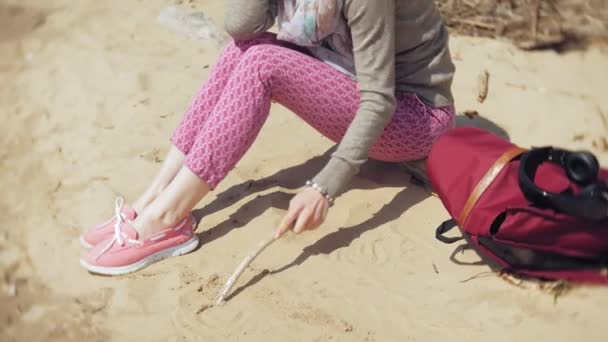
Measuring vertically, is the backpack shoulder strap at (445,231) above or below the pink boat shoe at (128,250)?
above

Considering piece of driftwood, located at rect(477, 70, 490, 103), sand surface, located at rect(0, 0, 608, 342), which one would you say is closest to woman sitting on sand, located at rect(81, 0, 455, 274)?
sand surface, located at rect(0, 0, 608, 342)

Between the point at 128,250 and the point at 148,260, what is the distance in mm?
73

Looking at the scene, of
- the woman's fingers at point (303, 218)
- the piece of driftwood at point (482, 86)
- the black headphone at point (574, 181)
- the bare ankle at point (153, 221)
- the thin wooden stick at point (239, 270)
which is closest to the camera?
Result: the black headphone at point (574, 181)

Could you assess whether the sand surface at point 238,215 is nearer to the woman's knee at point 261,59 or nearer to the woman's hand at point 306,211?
the woman's hand at point 306,211

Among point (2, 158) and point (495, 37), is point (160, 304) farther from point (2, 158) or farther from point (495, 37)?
point (495, 37)

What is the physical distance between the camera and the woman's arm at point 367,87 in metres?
1.94

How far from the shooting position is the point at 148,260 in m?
2.20

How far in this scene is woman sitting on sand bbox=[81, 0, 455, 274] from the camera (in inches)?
78.0

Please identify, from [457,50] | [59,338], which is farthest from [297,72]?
[457,50]

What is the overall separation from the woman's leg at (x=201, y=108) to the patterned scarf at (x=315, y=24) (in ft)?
0.44

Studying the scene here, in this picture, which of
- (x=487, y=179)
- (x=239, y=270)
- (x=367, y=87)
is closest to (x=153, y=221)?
(x=239, y=270)

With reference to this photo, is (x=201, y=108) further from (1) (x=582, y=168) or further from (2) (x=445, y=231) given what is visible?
(1) (x=582, y=168)

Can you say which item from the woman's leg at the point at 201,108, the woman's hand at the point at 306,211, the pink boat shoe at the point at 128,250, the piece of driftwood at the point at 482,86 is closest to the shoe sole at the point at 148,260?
the pink boat shoe at the point at 128,250

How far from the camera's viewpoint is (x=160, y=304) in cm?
209
